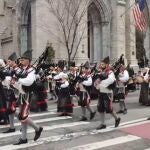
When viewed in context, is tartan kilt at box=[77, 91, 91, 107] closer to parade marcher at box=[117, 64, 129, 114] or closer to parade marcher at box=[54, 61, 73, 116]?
parade marcher at box=[54, 61, 73, 116]

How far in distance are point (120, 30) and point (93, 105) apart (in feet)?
63.5

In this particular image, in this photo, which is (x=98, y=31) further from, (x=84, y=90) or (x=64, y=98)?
(x=84, y=90)

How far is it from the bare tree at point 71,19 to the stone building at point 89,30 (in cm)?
53

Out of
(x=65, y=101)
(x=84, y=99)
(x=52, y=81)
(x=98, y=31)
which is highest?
(x=98, y=31)

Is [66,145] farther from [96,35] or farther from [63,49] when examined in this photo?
[96,35]

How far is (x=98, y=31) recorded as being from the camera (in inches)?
1422

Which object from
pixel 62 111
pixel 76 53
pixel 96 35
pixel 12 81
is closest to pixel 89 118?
pixel 62 111

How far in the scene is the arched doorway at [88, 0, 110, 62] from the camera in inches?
1387

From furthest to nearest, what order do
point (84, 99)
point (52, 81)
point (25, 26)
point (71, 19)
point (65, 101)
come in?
point (25, 26) → point (71, 19) → point (52, 81) → point (65, 101) → point (84, 99)

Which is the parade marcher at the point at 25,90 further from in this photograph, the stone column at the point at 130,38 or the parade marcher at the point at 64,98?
the stone column at the point at 130,38

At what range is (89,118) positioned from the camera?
45.6 feet

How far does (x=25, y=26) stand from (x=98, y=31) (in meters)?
5.70

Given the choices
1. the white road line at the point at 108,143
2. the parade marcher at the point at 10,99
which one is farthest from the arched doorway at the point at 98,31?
the white road line at the point at 108,143

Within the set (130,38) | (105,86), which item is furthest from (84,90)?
(130,38)
